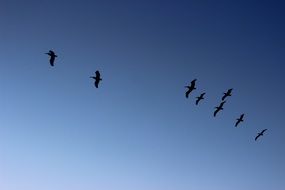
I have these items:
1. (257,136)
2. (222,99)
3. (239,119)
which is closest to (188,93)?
(222,99)

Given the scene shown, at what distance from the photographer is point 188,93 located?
60.7 meters

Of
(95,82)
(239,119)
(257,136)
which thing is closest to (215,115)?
(239,119)

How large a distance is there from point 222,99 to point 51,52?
2301cm

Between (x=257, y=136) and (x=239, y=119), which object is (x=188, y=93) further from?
(x=257, y=136)

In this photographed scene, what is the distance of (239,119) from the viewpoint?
65.4 m

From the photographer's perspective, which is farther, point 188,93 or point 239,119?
point 239,119

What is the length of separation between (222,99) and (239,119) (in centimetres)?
574

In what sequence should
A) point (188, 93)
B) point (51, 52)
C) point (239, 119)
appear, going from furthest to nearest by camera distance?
point (239, 119) < point (188, 93) < point (51, 52)

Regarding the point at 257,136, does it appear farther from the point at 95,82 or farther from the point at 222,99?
the point at 95,82

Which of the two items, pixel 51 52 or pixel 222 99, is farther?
pixel 222 99

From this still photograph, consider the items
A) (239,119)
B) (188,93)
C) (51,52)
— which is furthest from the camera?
(239,119)

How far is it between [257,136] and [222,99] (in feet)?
35.2

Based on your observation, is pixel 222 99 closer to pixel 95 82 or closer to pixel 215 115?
pixel 215 115

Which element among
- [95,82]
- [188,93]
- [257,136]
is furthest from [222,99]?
[95,82]
